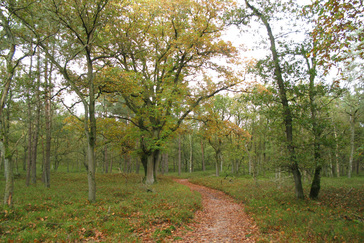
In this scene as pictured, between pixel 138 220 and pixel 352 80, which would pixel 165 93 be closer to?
pixel 138 220

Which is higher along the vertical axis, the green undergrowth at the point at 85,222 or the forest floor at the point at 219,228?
the green undergrowth at the point at 85,222

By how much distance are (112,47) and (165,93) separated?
576 centimetres

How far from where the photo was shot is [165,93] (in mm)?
15156

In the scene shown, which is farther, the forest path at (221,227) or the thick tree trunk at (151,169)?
the thick tree trunk at (151,169)

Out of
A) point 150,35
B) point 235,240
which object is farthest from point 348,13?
point 150,35

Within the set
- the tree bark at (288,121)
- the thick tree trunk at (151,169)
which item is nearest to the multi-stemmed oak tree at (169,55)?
the thick tree trunk at (151,169)

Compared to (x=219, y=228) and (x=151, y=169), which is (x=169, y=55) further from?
(x=219, y=228)

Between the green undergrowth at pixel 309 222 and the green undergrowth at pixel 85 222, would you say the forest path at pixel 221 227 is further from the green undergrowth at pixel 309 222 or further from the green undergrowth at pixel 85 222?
the green undergrowth at pixel 85 222

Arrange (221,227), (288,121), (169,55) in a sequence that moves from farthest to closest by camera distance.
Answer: (169,55)
(288,121)
(221,227)

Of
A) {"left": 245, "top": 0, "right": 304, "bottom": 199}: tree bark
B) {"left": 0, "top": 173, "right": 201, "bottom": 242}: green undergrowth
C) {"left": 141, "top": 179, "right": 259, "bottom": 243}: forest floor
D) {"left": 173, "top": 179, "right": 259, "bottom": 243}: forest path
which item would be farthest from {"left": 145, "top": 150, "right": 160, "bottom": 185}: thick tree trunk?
{"left": 245, "top": 0, "right": 304, "bottom": 199}: tree bark

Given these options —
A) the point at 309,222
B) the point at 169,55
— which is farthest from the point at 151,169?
the point at 309,222

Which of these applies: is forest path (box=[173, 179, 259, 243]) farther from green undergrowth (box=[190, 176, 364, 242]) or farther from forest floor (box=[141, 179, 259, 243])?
green undergrowth (box=[190, 176, 364, 242])

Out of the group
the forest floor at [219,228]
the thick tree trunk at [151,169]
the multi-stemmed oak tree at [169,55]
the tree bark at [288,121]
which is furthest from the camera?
the thick tree trunk at [151,169]

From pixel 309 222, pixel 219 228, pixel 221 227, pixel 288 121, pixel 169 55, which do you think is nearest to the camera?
pixel 309 222
